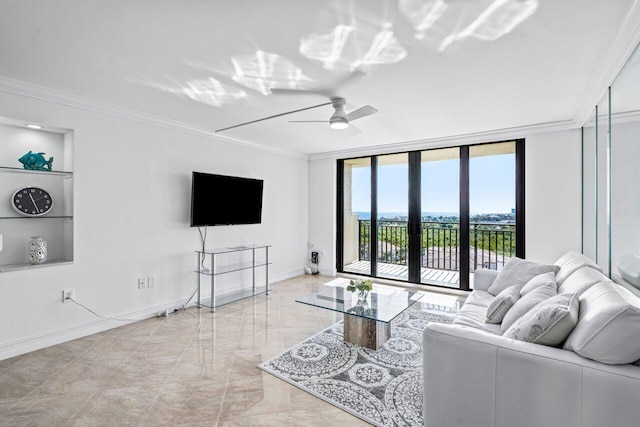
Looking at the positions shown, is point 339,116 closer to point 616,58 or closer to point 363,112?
point 363,112

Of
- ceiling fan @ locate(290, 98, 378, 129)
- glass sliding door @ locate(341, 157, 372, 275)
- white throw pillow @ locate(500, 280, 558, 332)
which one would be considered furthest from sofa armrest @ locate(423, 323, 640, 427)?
glass sliding door @ locate(341, 157, 372, 275)

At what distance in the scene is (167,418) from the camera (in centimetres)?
190

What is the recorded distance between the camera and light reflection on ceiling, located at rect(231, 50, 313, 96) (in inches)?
88.9

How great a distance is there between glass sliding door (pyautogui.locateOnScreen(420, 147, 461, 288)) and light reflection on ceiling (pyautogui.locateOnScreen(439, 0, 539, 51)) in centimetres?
304

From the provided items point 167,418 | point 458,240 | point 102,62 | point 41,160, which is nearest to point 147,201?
point 41,160

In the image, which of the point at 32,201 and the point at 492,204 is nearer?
the point at 32,201

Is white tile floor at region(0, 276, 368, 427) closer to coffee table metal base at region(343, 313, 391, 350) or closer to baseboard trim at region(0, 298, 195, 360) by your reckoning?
baseboard trim at region(0, 298, 195, 360)

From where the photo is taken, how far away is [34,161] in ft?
9.32

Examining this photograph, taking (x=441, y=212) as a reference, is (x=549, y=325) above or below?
below

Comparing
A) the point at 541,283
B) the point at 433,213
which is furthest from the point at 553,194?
the point at 541,283

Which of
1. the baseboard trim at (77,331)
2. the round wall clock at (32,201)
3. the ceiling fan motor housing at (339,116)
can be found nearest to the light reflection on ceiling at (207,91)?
the ceiling fan motor housing at (339,116)

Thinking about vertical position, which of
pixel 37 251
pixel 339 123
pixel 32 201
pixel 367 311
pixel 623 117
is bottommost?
pixel 367 311

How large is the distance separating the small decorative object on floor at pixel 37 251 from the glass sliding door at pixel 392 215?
450cm

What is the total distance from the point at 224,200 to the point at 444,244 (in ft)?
11.6
